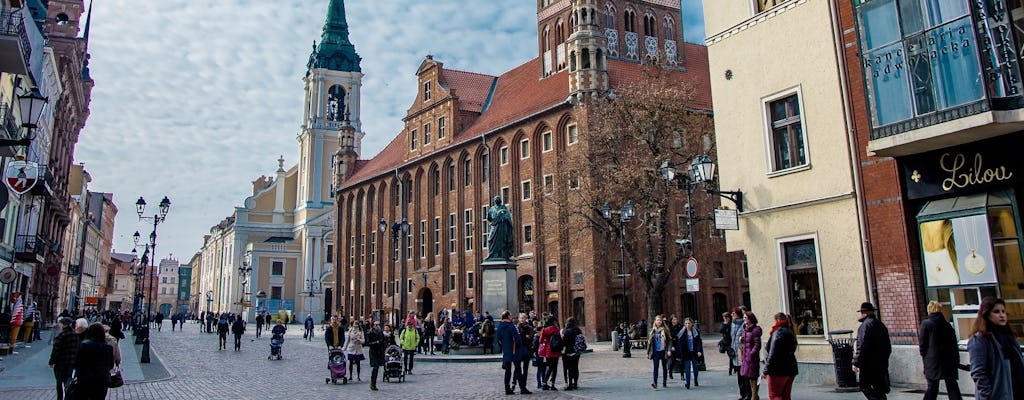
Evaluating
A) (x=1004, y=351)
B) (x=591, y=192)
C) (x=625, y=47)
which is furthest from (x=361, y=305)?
(x=1004, y=351)

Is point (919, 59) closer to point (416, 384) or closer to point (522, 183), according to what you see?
point (416, 384)

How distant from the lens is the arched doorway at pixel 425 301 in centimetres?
4938

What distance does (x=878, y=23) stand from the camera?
12.2 meters

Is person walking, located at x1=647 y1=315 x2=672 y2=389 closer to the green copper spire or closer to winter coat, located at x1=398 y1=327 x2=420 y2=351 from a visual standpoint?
winter coat, located at x1=398 y1=327 x2=420 y2=351

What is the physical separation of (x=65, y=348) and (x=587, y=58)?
101 feet

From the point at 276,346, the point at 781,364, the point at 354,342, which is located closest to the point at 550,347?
the point at 354,342

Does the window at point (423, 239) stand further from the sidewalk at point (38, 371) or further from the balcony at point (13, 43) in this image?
the balcony at point (13, 43)

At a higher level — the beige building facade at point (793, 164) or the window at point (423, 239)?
the window at point (423, 239)

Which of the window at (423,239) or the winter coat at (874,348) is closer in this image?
the winter coat at (874,348)

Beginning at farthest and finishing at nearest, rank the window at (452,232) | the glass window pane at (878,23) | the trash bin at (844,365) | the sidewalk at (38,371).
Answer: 1. the window at (452,232)
2. the sidewalk at (38,371)
3. the trash bin at (844,365)
4. the glass window pane at (878,23)

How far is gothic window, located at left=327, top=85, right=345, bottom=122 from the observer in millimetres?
85875

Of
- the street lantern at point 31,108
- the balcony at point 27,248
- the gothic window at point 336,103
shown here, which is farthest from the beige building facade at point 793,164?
the gothic window at point 336,103

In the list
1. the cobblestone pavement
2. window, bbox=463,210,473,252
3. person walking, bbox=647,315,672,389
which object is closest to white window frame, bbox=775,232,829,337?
the cobblestone pavement

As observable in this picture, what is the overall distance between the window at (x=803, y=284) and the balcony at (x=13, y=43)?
18654mm
